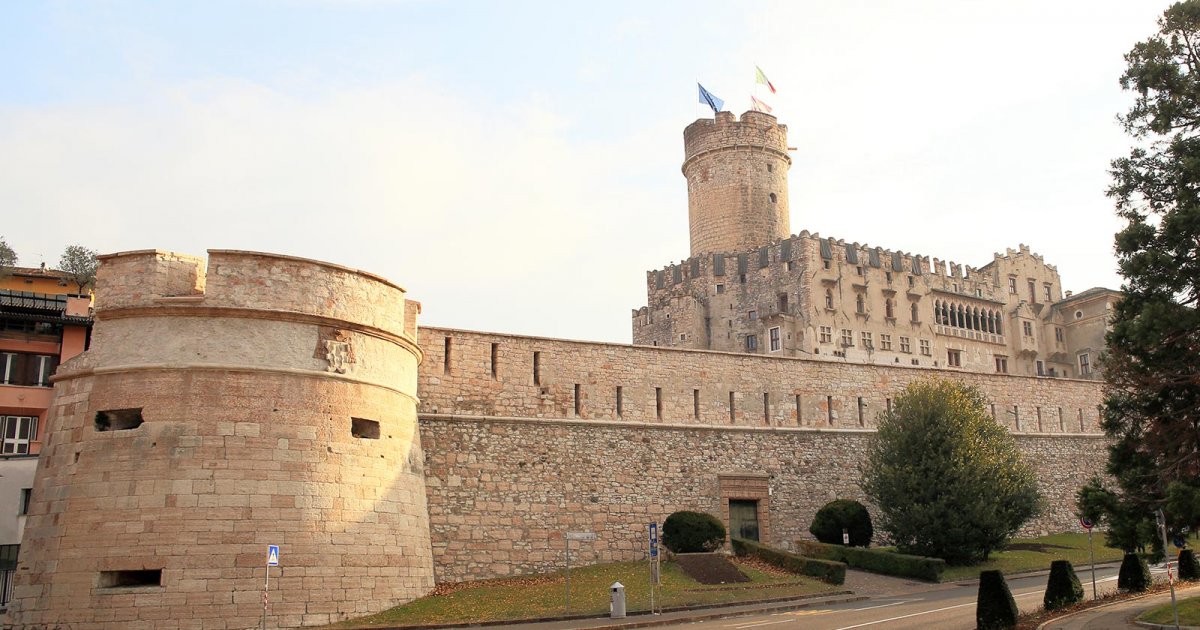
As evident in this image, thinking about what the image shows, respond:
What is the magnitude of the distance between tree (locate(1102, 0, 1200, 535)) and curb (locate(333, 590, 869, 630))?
27.9ft

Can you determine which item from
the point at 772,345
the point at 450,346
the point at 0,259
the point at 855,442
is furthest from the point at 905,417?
the point at 0,259

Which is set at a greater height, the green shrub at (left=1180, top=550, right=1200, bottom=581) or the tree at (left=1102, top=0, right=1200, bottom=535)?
the tree at (left=1102, top=0, right=1200, bottom=535)

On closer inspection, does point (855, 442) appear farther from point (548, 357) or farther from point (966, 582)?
point (548, 357)

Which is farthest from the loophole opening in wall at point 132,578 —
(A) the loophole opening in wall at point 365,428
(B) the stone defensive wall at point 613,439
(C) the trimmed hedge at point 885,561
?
(C) the trimmed hedge at point 885,561

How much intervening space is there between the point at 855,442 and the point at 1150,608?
1652 cm

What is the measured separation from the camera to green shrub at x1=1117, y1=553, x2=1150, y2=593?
923 inches

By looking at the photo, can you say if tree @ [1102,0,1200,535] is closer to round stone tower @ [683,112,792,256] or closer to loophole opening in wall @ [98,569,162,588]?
loophole opening in wall @ [98,569,162,588]

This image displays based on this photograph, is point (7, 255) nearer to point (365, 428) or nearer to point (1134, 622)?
point (365, 428)

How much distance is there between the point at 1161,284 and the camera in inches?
739

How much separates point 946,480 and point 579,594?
13342mm

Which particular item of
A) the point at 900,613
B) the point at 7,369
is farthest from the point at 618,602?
the point at 7,369

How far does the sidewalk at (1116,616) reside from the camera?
705 inches

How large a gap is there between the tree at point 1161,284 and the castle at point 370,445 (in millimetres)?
14991

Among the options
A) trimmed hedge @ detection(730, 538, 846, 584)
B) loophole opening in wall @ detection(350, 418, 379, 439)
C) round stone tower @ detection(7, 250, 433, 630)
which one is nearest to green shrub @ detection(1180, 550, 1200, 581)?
trimmed hedge @ detection(730, 538, 846, 584)
